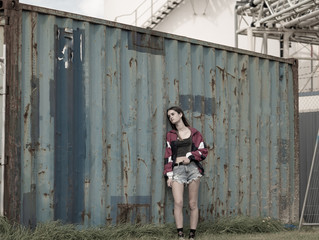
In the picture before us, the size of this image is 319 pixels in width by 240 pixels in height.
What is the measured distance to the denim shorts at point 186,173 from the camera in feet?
27.3

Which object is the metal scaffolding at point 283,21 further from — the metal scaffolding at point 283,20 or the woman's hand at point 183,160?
the woman's hand at point 183,160

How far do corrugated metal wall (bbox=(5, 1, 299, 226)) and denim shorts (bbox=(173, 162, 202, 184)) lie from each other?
0.30 metres

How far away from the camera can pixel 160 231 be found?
816 cm

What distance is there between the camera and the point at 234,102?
382 inches

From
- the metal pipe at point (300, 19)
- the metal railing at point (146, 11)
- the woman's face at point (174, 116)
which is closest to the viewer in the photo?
the woman's face at point (174, 116)

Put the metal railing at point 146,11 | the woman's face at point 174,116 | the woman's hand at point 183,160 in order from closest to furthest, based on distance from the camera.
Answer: the woman's hand at point 183,160 → the woman's face at point 174,116 → the metal railing at point 146,11

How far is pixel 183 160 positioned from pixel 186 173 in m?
0.21

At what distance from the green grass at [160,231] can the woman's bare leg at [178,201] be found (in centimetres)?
22

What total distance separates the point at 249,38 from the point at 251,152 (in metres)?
10.4

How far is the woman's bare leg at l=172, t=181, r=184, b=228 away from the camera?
8.12 m

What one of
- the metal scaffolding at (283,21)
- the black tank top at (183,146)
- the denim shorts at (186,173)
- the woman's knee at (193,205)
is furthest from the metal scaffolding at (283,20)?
the woman's knee at (193,205)

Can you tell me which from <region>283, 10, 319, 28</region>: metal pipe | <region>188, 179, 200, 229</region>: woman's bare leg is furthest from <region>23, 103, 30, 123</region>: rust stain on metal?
<region>283, 10, 319, 28</region>: metal pipe

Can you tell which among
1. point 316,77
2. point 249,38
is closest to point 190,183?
point 249,38

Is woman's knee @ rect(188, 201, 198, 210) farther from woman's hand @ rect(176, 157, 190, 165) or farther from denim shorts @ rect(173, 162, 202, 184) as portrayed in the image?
woman's hand @ rect(176, 157, 190, 165)
